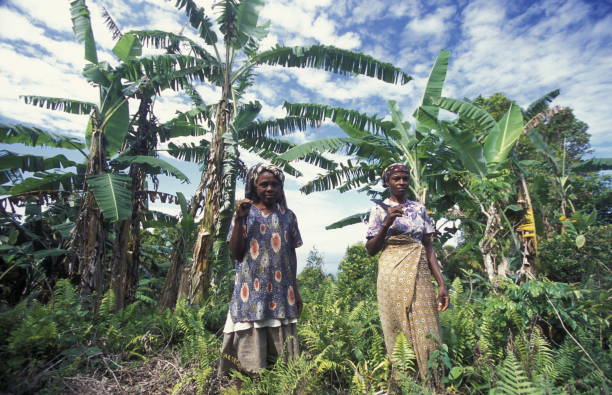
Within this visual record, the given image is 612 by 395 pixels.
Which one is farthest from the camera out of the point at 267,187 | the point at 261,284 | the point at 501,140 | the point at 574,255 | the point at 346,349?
the point at 574,255

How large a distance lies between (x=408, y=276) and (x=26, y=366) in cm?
319

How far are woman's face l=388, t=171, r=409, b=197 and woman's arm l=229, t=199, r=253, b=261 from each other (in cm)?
117

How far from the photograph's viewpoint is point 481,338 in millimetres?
2824

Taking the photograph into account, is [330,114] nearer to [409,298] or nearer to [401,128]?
[401,128]

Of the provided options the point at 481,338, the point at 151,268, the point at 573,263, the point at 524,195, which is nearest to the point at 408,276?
the point at 481,338

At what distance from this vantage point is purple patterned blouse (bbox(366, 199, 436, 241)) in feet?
8.21

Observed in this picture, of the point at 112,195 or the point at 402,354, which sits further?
the point at 112,195

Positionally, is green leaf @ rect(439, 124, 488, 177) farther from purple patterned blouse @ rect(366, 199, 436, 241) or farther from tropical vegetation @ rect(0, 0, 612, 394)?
purple patterned blouse @ rect(366, 199, 436, 241)

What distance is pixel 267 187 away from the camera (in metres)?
2.42

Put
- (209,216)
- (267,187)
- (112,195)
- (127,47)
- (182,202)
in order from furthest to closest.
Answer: (127,47) → (182,202) → (209,216) → (112,195) → (267,187)

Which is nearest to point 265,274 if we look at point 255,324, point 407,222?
point 255,324

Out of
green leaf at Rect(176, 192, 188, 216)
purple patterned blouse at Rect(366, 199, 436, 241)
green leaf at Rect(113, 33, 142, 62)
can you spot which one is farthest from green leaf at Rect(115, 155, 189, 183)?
purple patterned blouse at Rect(366, 199, 436, 241)

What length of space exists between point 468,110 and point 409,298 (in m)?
5.02

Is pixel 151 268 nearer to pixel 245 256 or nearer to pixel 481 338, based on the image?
pixel 245 256
